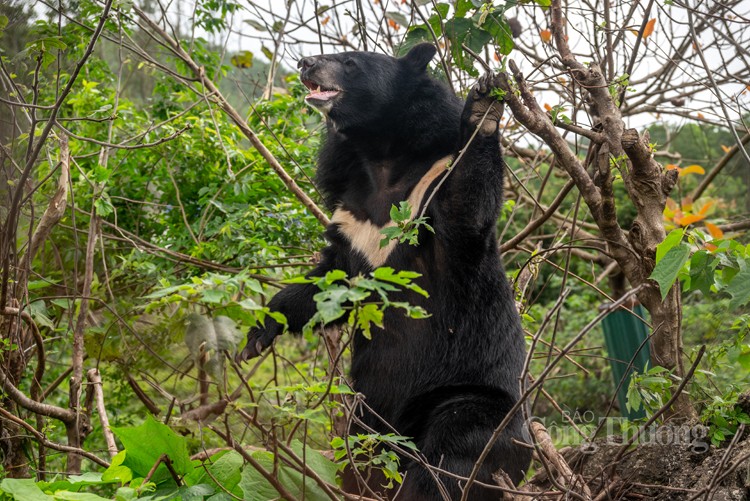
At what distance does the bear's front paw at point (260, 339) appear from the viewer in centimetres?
350

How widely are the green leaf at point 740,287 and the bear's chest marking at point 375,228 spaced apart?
126cm

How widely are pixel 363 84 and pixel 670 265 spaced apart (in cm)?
196

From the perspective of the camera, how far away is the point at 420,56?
12.7 ft

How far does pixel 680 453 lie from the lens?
126 inches

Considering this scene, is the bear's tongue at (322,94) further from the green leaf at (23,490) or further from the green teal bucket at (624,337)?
the green teal bucket at (624,337)

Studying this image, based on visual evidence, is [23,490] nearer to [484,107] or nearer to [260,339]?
[260,339]

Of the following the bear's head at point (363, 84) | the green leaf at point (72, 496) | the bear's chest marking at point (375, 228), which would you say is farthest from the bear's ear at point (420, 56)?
the green leaf at point (72, 496)

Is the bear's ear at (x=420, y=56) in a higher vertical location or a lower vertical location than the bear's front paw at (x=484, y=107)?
higher

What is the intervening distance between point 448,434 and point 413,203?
97 cm

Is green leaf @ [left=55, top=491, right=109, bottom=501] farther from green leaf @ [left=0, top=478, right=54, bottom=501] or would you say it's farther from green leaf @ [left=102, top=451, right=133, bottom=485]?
green leaf @ [left=102, top=451, right=133, bottom=485]

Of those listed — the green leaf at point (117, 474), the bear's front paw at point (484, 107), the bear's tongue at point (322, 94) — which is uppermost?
the bear's tongue at point (322, 94)

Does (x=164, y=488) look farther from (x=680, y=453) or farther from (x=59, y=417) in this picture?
(x=680, y=453)

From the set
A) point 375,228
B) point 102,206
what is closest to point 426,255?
point 375,228

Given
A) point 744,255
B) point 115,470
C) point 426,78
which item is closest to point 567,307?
point 426,78
